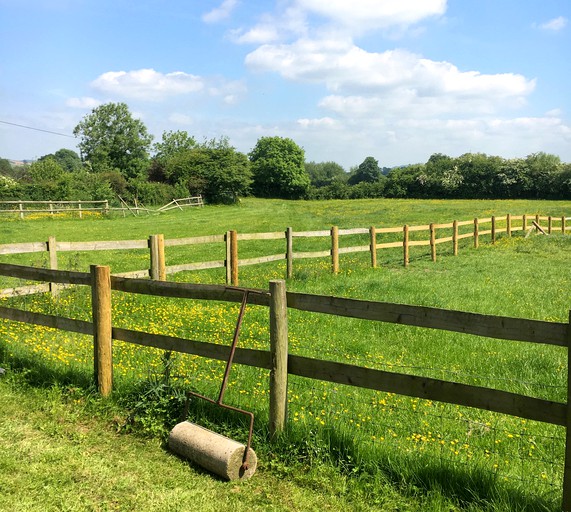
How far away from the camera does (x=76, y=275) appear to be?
5402 mm

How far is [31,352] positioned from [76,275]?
1378mm

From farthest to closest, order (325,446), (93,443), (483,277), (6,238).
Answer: (6,238), (483,277), (93,443), (325,446)

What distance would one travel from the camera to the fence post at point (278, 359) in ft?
13.5

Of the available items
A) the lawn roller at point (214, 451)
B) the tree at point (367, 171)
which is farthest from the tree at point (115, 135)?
the lawn roller at point (214, 451)

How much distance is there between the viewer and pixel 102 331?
5.05 m

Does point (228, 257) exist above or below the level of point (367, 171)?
below

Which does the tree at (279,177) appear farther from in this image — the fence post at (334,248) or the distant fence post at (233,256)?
the distant fence post at (233,256)

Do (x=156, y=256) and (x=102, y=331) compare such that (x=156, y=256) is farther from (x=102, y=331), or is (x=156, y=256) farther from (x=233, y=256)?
(x=102, y=331)

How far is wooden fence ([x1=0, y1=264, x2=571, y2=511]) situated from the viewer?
3297 millimetres

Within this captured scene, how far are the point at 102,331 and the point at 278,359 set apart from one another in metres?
2.01

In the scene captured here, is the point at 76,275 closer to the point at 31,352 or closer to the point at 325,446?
the point at 31,352

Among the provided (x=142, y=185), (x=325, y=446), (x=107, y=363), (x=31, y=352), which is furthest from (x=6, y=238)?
(x=142, y=185)

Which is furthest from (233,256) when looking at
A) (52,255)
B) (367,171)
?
(367,171)

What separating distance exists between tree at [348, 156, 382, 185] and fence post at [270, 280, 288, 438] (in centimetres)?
14465
